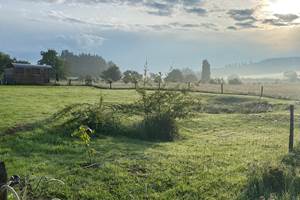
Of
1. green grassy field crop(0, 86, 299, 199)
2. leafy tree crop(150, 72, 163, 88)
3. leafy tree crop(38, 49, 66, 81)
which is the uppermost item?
leafy tree crop(38, 49, 66, 81)

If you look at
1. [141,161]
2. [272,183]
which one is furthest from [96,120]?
[272,183]

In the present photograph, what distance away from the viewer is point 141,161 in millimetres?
11016

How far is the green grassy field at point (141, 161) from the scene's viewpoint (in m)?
8.76

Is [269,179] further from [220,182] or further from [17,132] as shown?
[17,132]

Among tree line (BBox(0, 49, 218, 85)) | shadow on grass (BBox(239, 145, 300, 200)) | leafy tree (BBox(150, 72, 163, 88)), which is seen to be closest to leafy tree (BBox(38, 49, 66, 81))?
tree line (BBox(0, 49, 218, 85))

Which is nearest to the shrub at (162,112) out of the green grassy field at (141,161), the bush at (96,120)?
the green grassy field at (141,161)

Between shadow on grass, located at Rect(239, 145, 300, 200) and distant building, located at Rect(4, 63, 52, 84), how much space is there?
52.2m

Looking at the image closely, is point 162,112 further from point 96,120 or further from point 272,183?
point 272,183

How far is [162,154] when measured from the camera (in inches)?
480

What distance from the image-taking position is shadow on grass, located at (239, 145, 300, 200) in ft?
28.1

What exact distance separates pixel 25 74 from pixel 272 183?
177ft

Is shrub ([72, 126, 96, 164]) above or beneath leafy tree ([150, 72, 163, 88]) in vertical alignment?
beneath

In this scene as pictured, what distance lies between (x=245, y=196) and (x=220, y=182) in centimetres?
104

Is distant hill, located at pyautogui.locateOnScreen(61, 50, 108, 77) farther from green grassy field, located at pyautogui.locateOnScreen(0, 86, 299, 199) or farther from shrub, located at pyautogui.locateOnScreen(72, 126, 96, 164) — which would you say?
shrub, located at pyautogui.locateOnScreen(72, 126, 96, 164)
